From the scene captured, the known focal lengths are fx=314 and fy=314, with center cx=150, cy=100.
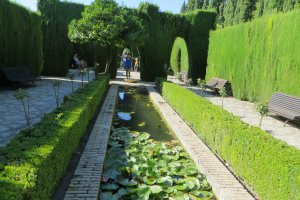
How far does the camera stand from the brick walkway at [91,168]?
13.4 ft

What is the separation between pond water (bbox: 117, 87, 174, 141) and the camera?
8242 millimetres

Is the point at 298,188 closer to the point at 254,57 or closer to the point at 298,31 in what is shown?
the point at 298,31

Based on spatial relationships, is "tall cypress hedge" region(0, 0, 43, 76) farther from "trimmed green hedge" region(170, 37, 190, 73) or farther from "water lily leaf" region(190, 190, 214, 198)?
"trimmed green hedge" region(170, 37, 190, 73)

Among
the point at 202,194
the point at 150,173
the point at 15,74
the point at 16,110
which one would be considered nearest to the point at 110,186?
the point at 150,173

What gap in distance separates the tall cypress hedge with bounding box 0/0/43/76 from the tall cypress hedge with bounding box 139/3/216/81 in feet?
23.3

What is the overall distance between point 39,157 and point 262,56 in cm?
1094

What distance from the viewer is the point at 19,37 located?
14.9 meters

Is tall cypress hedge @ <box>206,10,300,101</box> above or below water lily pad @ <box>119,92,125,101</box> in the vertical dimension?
above

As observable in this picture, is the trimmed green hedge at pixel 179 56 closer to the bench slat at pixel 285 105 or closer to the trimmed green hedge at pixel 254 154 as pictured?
the bench slat at pixel 285 105

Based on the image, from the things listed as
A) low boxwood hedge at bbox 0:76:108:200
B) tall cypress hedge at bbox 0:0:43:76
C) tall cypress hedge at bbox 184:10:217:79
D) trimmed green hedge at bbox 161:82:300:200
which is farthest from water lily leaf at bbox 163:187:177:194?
tall cypress hedge at bbox 184:10:217:79

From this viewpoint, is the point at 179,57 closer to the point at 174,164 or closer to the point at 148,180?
the point at 174,164

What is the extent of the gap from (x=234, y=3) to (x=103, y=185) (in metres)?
44.2

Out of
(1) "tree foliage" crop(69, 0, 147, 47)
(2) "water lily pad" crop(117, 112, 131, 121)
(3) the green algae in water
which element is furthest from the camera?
(1) "tree foliage" crop(69, 0, 147, 47)

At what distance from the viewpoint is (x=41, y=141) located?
4.16 m
